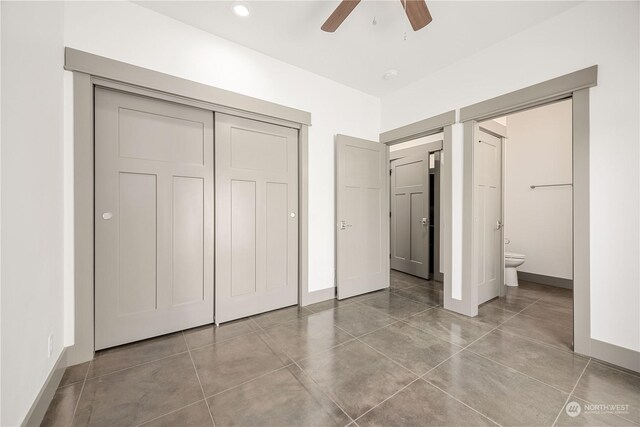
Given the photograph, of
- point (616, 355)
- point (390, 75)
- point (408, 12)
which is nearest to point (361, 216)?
point (390, 75)

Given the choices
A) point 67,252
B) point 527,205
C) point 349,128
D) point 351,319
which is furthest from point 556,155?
point 67,252

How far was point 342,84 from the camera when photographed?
3371mm

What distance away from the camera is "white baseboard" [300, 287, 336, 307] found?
9.83 ft

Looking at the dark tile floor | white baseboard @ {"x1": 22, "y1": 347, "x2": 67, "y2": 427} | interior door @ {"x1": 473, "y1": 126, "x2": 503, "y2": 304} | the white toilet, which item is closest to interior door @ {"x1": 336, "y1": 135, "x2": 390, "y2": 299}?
the dark tile floor

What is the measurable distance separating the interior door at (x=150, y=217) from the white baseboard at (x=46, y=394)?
0.28m

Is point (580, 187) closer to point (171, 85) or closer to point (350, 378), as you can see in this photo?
point (350, 378)

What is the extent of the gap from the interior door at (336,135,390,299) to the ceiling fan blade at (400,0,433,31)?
147 cm

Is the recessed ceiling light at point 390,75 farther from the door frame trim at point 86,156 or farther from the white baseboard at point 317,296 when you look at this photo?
the white baseboard at point 317,296

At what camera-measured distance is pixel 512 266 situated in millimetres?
3672

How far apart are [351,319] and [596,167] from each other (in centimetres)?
241

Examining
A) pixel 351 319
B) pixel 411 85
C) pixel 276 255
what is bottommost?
pixel 351 319

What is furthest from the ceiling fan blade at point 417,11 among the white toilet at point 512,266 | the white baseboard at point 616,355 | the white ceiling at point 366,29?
the white toilet at point 512,266

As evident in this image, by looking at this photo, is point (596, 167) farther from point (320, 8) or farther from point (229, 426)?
point (229, 426)

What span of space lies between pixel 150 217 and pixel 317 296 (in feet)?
6.47
